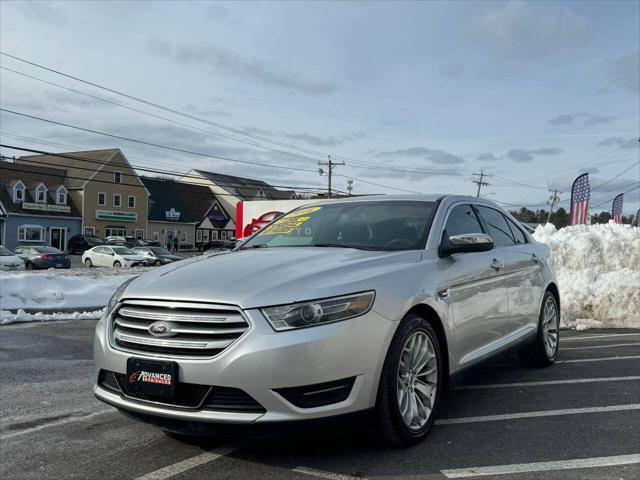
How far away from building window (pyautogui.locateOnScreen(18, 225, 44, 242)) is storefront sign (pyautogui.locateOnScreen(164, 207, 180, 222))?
1612cm

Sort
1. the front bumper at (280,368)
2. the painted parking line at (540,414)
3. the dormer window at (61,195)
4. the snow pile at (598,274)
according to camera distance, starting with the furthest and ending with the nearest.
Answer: the dormer window at (61,195) < the snow pile at (598,274) < the painted parking line at (540,414) < the front bumper at (280,368)

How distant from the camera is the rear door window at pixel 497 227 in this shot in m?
5.51

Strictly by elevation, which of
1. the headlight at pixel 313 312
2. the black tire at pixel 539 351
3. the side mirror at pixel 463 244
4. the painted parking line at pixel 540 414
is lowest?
the painted parking line at pixel 540 414

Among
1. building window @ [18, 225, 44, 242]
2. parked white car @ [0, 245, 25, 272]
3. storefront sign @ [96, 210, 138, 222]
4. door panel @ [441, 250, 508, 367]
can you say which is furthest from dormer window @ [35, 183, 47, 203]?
door panel @ [441, 250, 508, 367]

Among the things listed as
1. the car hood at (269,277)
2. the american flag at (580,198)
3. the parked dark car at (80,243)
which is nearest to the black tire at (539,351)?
the car hood at (269,277)

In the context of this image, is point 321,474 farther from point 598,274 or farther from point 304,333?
point 598,274

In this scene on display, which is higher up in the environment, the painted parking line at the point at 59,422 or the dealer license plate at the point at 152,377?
the dealer license plate at the point at 152,377

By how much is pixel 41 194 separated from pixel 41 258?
27.4 m

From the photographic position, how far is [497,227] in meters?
5.73

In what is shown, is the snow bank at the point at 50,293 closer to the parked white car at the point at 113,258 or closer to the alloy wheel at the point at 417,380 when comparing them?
the alloy wheel at the point at 417,380

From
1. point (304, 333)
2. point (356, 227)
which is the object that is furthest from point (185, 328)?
point (356, 227)

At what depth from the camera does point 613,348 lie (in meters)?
7.44

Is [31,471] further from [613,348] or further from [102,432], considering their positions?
[613,348]

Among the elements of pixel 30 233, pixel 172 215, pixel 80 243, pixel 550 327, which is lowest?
pixel 80 243
